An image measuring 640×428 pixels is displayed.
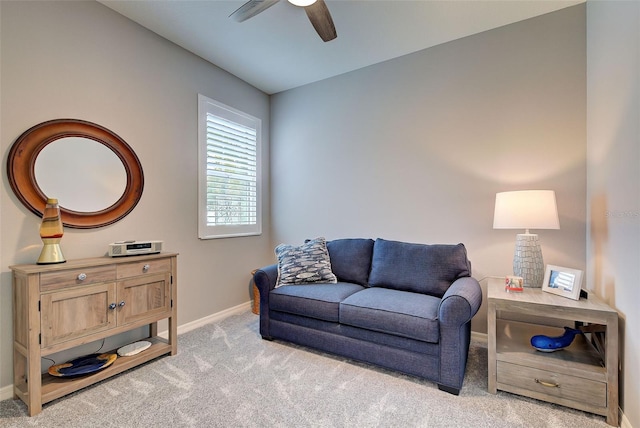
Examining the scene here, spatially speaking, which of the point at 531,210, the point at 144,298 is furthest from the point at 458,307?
the point at 144,298

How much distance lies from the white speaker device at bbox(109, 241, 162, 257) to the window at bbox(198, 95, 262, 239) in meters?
0.71

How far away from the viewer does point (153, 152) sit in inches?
107

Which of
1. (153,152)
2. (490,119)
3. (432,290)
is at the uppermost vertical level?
(490,119)

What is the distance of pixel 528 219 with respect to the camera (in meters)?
2.07

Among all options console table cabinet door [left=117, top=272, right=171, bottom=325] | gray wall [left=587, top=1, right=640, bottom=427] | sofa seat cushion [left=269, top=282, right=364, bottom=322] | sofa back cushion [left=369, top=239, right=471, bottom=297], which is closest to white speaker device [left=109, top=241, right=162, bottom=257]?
console table cabinet door [left=117, top=272, right=171, bottom=325]

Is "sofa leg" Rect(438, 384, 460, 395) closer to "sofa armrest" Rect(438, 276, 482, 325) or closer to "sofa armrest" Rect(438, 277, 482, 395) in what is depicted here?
"sofa armrest" Rect(438, 277, 482, 395)

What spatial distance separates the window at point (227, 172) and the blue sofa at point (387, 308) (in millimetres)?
957

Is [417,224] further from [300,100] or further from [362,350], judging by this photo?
[300,100]

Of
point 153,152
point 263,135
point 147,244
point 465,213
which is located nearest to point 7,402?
point 147,244

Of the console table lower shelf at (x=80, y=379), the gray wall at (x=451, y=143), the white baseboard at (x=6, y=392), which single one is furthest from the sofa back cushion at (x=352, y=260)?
the white baseboard at (x=6, y=392)

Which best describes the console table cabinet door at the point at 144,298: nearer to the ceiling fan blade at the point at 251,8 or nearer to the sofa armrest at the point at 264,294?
the sofa armrest at the point at 264,294

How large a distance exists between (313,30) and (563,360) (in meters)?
3.09

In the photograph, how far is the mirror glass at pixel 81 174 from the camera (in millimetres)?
2059

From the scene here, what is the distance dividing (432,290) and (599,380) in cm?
106
